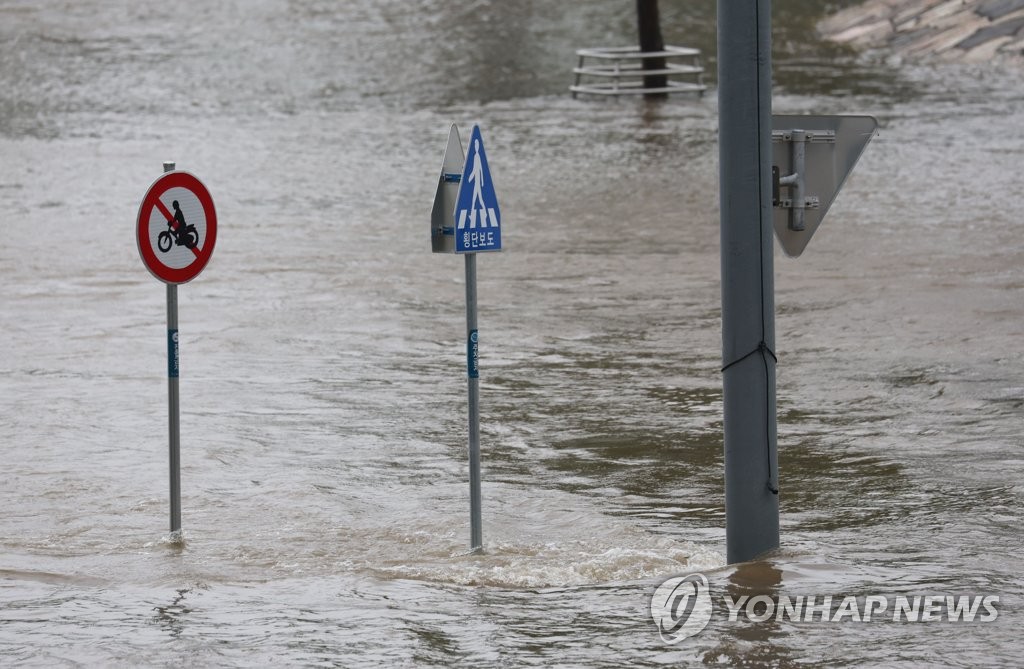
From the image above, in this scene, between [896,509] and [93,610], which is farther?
[896,509]

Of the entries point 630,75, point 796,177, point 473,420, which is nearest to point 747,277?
point 796,177

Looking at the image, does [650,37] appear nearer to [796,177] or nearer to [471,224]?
[471,224]

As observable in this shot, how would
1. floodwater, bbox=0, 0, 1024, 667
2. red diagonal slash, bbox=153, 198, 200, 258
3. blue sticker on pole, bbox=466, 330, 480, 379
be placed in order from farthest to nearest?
red diagonal slash, bbox=153, 198, 200, 258
blue sticker on pole, bbox=466, 330, 480, 379
floodwater, bbox=0, 0, 1024, 667

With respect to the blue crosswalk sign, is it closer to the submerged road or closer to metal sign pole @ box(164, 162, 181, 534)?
metal sign pole @ box(164, 162, 181, 534)

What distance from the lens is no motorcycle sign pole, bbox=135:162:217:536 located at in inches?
316

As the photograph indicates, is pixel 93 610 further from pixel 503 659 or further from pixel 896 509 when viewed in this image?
pixel 896 509

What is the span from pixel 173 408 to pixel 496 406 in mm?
3095

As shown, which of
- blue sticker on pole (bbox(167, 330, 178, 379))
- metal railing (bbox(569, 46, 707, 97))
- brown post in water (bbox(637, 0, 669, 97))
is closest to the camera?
blue sticker on pole (bbox(167, 330, 178, 379))

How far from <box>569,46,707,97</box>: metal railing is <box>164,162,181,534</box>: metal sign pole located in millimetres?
20702

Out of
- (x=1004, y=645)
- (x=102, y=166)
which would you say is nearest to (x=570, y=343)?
(x=1004, y=645)

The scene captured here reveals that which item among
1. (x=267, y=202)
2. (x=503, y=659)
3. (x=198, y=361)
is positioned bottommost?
(x=503, y=659)

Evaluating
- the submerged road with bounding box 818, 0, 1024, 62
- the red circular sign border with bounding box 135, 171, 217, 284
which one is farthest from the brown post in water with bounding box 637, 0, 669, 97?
the red circular sign border with bounding box 135, 171, 217, 284

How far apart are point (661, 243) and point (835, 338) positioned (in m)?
4.57

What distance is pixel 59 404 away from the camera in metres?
10.9
